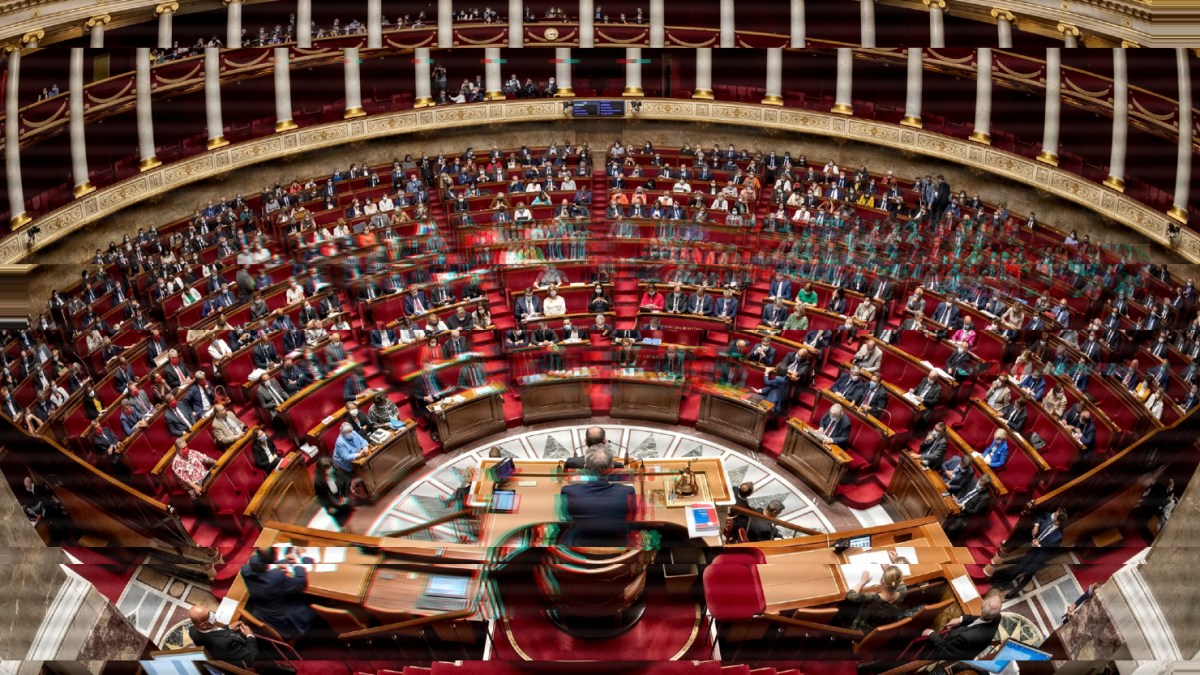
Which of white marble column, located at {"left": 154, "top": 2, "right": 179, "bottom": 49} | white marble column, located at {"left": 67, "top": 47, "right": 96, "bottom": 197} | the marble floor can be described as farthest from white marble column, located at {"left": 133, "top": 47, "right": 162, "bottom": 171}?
the marble floor

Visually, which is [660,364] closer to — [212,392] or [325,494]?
[325,494]

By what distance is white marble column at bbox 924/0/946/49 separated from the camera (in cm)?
1351

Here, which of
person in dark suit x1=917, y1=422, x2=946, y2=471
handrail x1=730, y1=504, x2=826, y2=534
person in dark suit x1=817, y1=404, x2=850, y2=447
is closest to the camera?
handrail x1=730, y1=504, x2=826, y2=534

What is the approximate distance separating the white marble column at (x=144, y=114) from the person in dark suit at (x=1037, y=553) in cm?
1175

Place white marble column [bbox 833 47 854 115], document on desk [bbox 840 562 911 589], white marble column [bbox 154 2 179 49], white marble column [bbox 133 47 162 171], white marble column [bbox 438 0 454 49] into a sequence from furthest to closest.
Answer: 1. white marble column [bbox 438 0 454 49]
2. white marble column [bbox 833 47 854 115]
3. white marble column [bbox 154 2 179 49]
4. white marble column [bbox 133 47 162 171]
5. document on desk [bbox 840 562 911 589]

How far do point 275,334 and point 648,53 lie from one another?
891cm

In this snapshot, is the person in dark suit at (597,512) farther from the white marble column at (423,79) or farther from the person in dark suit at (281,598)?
the white marble column at (423,79)

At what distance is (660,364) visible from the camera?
809cm

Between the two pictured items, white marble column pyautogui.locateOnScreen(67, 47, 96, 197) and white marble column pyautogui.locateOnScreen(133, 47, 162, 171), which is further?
white marble column pyautogui.locateOnScreen(133, 47, 162, 171)

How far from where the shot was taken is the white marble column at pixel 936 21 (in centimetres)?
1351

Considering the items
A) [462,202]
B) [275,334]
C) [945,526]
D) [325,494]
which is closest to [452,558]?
[325,494]

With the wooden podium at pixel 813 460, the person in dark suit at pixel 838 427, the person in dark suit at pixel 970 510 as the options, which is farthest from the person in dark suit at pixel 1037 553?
the person in dark suit at pixel 838 427

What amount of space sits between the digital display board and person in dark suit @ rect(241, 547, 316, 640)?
36.4 feet

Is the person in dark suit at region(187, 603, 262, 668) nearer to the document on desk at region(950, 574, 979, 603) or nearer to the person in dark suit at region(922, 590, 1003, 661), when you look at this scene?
the person in dark suit at region(922, 590, 1003, 661)
